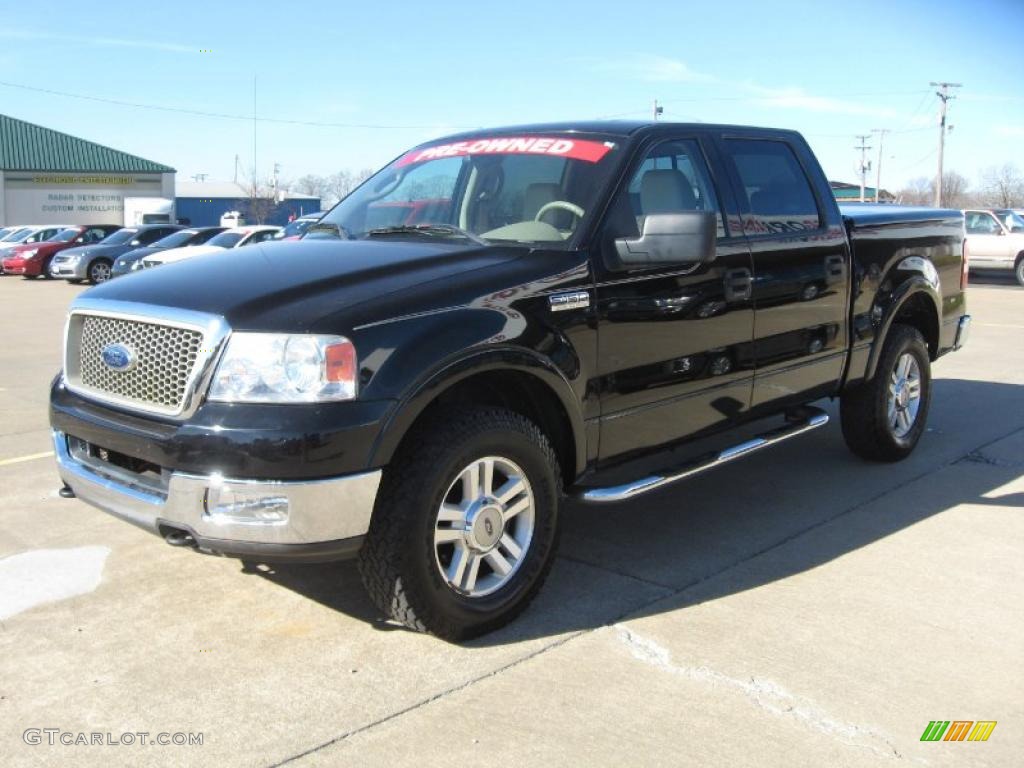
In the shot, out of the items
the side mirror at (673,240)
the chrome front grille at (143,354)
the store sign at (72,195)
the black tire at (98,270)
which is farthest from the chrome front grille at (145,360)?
the store sign at (72,195)

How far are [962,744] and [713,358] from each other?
2.03 meters

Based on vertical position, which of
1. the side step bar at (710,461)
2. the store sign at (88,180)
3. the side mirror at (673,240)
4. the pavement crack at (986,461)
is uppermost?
the store sign at (88,180)

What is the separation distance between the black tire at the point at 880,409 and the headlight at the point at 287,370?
367 cm

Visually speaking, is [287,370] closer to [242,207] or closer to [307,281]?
[307,281]

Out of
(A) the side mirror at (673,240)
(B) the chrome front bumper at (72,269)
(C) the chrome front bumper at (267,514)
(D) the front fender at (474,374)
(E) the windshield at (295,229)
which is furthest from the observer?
(B) the chrome front bumper at (72,269)

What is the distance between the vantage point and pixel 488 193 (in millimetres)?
4621

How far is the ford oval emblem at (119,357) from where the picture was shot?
11.9 feet

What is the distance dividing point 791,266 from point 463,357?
2.27 metres

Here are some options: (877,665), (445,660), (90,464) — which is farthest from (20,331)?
(877,665)

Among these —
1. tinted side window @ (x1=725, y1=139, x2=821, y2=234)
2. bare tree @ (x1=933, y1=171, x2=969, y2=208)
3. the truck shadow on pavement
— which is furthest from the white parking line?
bare tree @ (x1=933, y1=171, x2=969, y2=208)

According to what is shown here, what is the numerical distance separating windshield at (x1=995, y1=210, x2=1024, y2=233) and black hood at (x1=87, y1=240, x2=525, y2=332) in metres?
21.5

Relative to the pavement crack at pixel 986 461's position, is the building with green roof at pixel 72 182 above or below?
above

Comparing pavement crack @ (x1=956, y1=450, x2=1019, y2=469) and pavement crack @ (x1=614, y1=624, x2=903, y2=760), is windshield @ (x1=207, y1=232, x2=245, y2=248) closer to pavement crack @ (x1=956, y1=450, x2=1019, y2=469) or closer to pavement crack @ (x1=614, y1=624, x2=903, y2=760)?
pavement crack @ (x1=956, y1=450, x2=1019, y2=469)

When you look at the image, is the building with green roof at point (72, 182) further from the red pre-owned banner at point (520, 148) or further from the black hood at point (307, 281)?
the black hood at point (307, 281)
